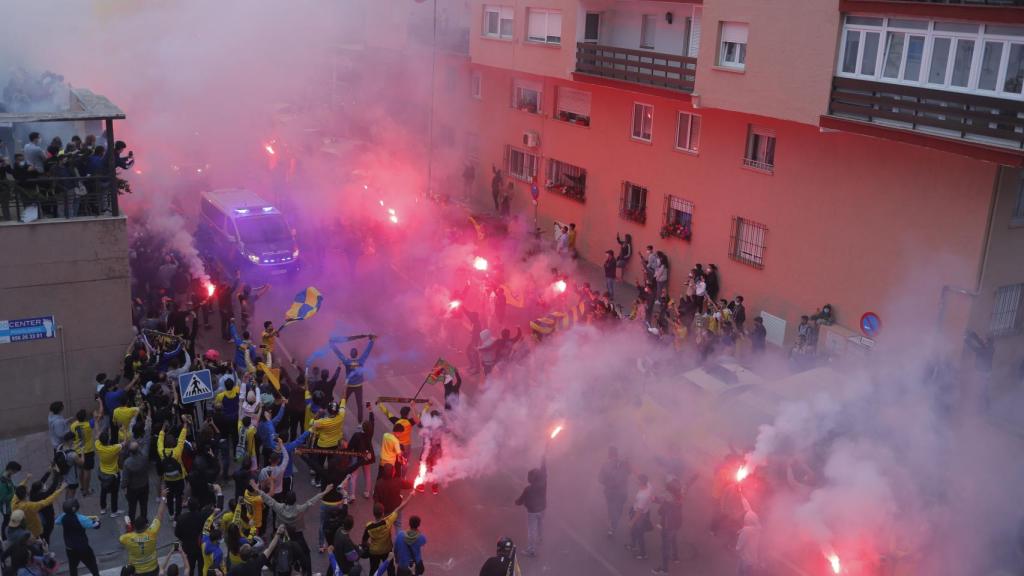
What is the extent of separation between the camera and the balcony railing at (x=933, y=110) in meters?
12.6

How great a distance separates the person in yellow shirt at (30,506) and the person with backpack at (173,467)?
1.16 m

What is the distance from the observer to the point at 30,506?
9.63 metres

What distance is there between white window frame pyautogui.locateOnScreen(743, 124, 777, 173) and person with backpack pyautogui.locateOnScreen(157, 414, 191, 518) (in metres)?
11.8

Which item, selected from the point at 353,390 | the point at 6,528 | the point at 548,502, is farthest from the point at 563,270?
the point at 6,528

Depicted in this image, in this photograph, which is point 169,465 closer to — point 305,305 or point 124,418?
point 124,418

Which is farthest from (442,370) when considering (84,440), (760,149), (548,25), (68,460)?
(548,25)

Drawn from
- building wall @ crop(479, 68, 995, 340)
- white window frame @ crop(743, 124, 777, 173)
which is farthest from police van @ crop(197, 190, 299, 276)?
white window frame @ crop(743, 124, 777, 173)

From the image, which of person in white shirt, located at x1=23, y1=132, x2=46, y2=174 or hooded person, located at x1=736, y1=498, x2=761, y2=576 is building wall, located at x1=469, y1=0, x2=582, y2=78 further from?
hooded person, located at x1=736, y1=498, x2=761, y2=576

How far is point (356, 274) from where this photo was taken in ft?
69.8

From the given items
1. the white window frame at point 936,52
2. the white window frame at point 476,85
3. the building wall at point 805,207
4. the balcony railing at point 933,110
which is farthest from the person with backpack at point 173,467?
the white window frame at point 476,85

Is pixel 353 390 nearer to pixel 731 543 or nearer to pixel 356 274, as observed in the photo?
pixel 731 543

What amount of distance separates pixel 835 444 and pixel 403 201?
1656 centimetres

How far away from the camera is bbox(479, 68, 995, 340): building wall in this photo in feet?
48.1

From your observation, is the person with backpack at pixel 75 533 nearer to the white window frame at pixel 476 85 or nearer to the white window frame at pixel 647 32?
the white window frame at pixel 647 32
